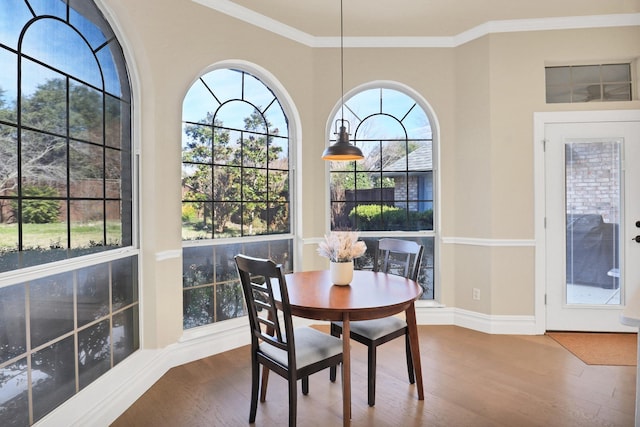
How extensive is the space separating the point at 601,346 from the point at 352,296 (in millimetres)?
2430

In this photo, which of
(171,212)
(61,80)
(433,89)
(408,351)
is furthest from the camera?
(433,89)

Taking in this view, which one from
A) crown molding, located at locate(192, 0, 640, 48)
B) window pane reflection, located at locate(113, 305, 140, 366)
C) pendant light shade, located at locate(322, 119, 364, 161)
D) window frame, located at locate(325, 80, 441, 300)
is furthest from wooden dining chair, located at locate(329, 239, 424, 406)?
crown molding, located at locate(192, 0, 640, 48)

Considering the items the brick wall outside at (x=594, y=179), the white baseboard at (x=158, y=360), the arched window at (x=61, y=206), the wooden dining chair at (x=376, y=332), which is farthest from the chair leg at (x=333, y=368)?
the brick wall outside at (x=594, y=179)

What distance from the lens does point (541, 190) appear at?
3.40m

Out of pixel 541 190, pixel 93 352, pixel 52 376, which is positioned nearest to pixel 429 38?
pixel 541 190

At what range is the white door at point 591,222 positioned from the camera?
3.29m

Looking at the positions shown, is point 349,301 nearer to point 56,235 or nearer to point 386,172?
point 56,235

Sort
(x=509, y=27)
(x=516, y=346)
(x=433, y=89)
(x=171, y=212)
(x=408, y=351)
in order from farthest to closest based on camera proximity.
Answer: (x=433, y=89)
(x=509, y=27)
(x=516, y=346)
(x=171, y=212)
(x=408, y=351)

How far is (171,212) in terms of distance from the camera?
2.72 m

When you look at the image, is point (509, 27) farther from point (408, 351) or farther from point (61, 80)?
point (61, 80)

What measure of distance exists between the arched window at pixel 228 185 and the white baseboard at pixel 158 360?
17 centimetres

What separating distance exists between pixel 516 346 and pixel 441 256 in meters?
1.00

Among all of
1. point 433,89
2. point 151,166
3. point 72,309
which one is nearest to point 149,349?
point 72,309

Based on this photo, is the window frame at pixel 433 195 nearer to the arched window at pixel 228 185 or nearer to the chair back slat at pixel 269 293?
the arched window at pixel 228 185
